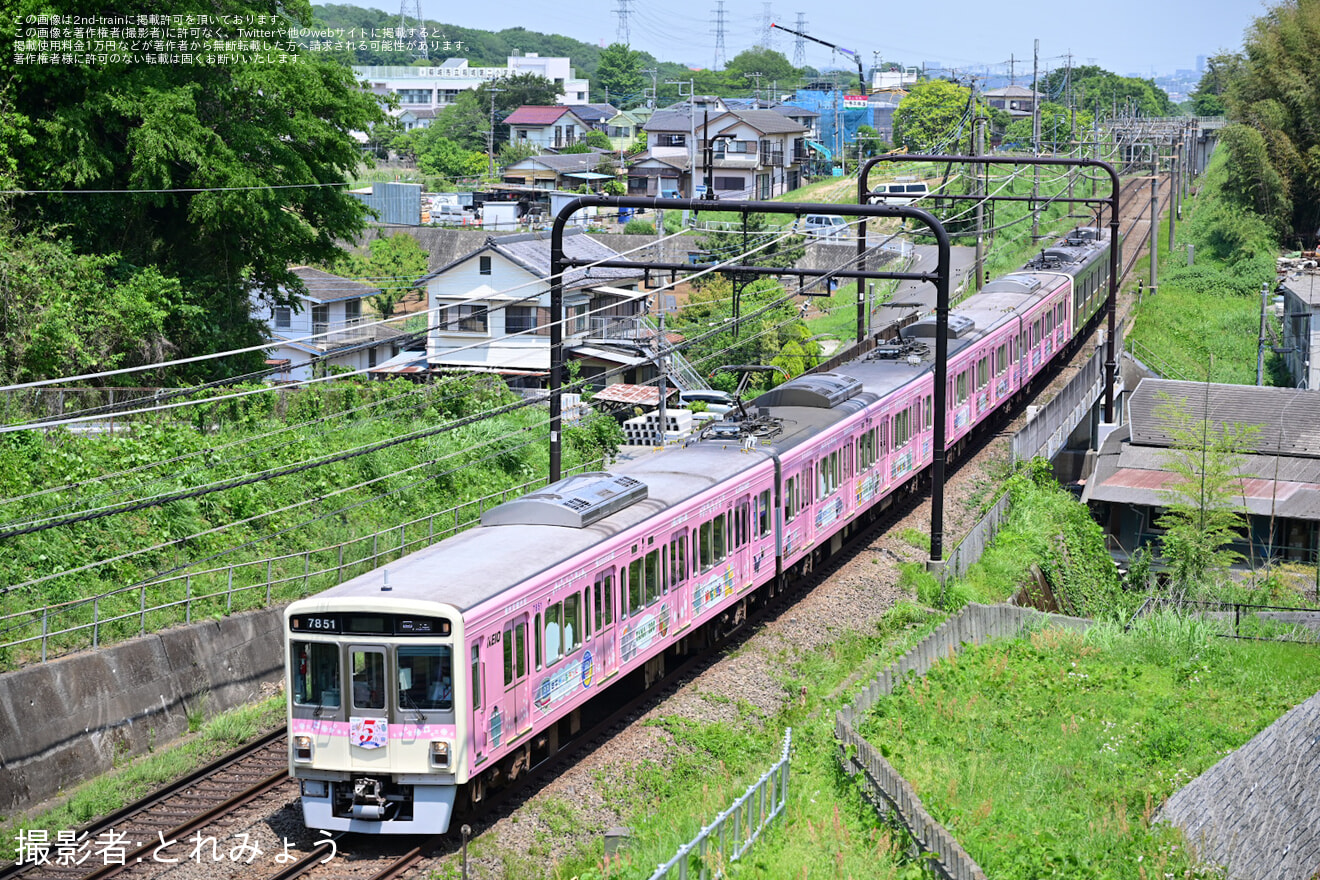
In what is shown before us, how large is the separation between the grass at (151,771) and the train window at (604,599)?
3.81 metres

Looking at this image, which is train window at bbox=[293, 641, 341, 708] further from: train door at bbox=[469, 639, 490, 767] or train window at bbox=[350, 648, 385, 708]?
train door at bbox=[469, 639, 490, 767]

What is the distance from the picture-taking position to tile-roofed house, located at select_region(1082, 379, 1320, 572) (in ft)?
106

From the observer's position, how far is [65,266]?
79.8 feet

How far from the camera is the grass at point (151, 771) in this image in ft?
41.8

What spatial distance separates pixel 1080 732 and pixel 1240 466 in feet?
68.6

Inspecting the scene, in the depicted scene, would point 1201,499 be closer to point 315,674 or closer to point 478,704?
point 478,704

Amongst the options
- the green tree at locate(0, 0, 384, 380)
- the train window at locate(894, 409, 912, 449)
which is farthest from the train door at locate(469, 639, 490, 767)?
the green tree at locate(0, 0, 384, 380)

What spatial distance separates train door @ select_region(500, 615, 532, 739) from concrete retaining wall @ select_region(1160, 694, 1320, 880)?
545cm

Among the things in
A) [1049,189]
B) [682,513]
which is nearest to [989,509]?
[682,513]

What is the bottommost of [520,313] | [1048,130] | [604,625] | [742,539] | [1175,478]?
[1175,478]

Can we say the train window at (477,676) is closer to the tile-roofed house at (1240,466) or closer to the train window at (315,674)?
the train window at (315,674)

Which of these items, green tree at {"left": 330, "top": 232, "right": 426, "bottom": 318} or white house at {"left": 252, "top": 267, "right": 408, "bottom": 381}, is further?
green tree at {"left": 330, "top": 232, "right": 426, "bottom": 318}

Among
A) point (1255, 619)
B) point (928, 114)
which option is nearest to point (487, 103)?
point (928, 114)

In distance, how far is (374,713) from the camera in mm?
11734
